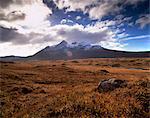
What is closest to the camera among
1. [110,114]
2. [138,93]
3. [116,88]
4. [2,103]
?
[110,114]

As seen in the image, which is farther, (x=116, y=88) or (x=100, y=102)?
(x=116, y=88)

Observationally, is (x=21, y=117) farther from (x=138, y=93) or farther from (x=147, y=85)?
(x=147, y=85)

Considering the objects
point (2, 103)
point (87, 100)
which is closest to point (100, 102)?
point (87, 100)

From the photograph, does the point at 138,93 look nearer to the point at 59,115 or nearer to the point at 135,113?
the point at 135,113

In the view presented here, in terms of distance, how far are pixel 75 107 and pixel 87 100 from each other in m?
1.60

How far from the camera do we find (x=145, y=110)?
41.2 ft

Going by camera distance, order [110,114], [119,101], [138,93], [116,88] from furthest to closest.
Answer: [116,88] → [138,93] → [119,101] → [110,114]

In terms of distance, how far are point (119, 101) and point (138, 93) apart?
6.36 feet

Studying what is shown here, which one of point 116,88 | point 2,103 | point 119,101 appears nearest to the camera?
point 119,101

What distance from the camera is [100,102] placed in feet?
46.0

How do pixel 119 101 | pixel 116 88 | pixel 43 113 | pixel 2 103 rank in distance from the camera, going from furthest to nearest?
1. pixel 116 88
2. pixel 2 103
3. pixel 119 101
4. pixel 43 113

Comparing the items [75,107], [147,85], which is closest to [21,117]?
[75,107]

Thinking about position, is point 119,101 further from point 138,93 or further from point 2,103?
point 2,103

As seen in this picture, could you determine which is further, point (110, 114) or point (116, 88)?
point (116, 88)
